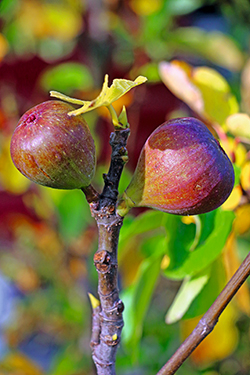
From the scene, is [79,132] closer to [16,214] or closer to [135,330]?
[135,330]

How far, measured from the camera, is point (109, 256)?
37 centimetres

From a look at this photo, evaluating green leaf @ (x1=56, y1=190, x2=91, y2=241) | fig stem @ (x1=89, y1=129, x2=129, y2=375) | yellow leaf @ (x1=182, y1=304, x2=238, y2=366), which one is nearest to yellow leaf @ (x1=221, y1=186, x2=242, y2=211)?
fig stem @ (x1=89, y1=129, x2=129, y2=375)

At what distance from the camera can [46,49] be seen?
1.53m

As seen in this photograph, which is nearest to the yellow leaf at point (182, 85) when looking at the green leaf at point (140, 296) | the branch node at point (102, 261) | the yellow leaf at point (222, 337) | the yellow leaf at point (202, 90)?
the yellow leaf at point (202, 90)

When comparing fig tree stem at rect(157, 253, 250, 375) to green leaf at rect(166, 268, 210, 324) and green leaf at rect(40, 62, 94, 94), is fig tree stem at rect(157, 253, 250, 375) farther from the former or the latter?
green leaf at rect(40, 62, 94, 94)

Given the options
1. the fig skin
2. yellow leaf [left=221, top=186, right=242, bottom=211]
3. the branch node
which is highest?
the fig skin

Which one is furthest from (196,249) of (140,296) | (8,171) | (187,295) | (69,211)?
(8,171)

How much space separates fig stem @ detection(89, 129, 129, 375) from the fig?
18 millimetres

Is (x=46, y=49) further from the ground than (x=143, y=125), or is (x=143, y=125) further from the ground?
(x=46, y=49)

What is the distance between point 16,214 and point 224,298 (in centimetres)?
120

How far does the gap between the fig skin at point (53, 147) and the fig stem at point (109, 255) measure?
1.3 inches

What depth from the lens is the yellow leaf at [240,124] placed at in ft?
1.82

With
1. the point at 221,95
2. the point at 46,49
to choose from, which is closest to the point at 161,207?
the point at 221,95

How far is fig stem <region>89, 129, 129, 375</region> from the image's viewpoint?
1.22 feet
